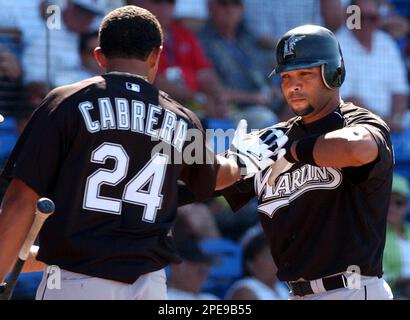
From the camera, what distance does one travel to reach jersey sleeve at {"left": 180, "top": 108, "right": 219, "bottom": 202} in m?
3.78

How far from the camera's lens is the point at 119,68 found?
369cm

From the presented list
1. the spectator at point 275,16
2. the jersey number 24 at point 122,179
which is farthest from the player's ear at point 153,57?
the spectator at point 275,16

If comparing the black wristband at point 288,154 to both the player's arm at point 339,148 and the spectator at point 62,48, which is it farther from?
the spectator at point 62,48

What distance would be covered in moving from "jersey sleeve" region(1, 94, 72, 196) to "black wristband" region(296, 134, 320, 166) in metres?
1.07

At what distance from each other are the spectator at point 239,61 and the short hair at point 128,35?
4328 mm

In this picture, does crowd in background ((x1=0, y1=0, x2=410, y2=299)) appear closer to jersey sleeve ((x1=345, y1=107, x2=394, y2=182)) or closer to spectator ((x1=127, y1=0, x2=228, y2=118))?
spectator ((x1=127, y1=0, x2=228, y2=118))

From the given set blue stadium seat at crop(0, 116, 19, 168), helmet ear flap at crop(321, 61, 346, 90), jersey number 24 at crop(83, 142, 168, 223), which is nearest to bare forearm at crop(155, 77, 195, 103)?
blue stadium seat at crop(0, 116, 19, 168)

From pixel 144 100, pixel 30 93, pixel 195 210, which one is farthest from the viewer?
pixel 195 210

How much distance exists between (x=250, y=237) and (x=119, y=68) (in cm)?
434

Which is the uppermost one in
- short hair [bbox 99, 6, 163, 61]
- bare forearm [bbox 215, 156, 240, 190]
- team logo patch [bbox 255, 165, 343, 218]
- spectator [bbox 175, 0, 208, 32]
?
short hair [bbox 99, 6, 163, 61]

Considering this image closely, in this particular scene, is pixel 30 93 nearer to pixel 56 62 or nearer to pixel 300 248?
pixel 56 62

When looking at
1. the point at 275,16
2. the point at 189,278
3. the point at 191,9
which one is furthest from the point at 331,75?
the point at 275,16

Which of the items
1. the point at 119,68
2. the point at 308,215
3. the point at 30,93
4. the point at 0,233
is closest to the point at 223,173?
the point at 308,215

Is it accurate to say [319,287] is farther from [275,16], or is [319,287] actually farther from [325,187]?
[275,16]
